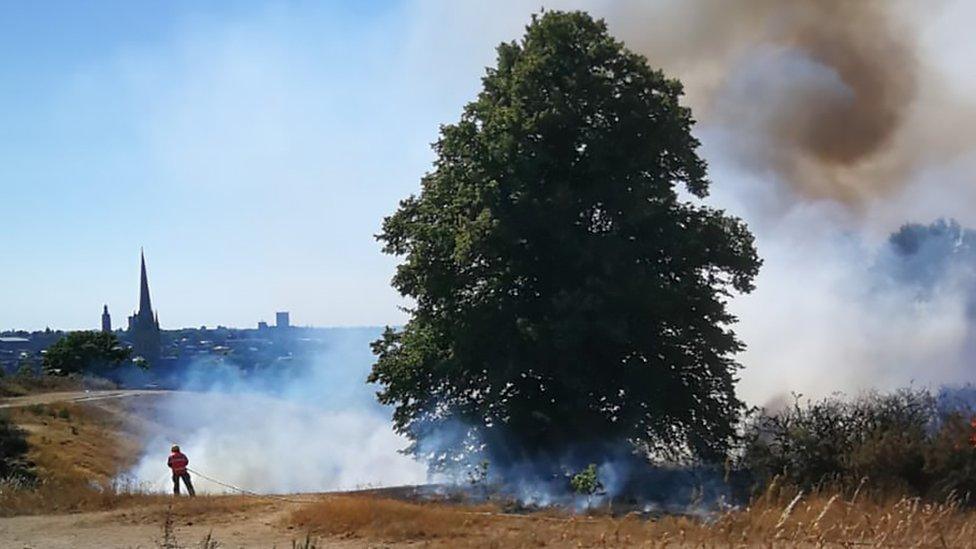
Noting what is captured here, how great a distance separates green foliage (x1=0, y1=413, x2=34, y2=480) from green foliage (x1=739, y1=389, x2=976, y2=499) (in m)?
18.2

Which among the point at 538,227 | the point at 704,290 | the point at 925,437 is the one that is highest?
the point at 538,227

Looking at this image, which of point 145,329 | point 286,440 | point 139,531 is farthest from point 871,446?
point 145,329

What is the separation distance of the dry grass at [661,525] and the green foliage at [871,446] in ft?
6.75

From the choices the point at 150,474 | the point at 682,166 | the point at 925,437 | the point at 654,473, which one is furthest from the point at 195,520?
the point at 150,474

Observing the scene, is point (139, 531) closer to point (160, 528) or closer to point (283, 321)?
point (160, 528)

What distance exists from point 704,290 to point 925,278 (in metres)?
35.7

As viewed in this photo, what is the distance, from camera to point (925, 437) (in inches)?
645

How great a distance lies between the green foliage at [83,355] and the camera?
6450 centimetres

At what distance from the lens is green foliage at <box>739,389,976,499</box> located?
1570cm

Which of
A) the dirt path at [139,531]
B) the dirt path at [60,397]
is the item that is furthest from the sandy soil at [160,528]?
the dirt path at [60,397]

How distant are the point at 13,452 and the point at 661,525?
2395cm

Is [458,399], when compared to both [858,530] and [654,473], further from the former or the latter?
[858,530]

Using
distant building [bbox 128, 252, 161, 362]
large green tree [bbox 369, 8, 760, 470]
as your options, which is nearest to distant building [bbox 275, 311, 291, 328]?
distant building [bbox 128, 252, 161, 362]

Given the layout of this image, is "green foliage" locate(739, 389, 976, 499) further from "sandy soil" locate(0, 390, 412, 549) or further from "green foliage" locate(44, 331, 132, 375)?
"green foliage" locate(44, 331, 132, 375)
